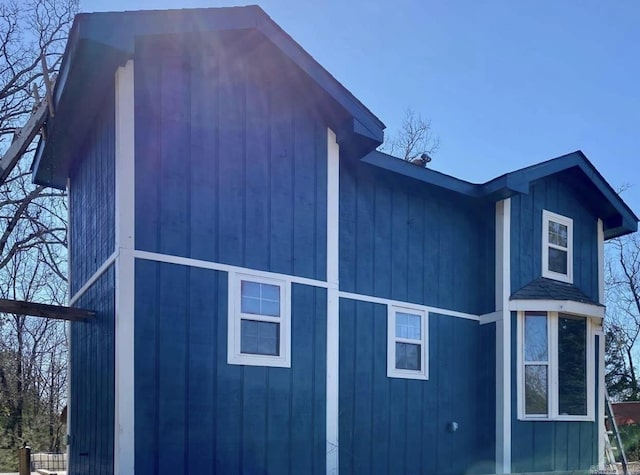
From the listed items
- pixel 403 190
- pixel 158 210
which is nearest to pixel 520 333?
pixel 403 190

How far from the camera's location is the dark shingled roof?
9.57 metres

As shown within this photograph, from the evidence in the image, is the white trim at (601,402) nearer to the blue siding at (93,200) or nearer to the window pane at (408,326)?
the window pane at (408,326)

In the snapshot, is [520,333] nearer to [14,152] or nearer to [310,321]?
[310,321]

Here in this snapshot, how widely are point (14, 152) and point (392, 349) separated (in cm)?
592

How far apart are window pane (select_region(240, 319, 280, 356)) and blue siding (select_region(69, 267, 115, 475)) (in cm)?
137

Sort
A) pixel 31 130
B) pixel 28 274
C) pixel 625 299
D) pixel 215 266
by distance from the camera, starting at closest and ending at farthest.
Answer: pixel 215 266, pixel 31 130, pixel 28 274, pixel 625 299

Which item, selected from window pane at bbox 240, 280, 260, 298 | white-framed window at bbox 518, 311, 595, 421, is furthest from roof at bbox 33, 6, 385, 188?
white-framed window at bbox 518, 311, 595, 421

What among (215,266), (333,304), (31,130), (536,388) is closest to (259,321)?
(215,266)

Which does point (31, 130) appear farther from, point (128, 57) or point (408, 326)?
point (408, 326)

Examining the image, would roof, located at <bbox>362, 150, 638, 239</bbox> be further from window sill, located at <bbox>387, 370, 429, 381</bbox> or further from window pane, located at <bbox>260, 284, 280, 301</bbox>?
window sill, located at <bbox>387, 370, 429, 381</bbox>

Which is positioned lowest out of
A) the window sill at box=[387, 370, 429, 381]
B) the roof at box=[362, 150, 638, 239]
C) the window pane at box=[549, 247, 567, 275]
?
the window sill at box=[387, 370, 429, 381]

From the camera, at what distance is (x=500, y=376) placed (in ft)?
31.0

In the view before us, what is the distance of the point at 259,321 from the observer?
7.00m

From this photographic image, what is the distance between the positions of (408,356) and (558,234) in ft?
11.8
